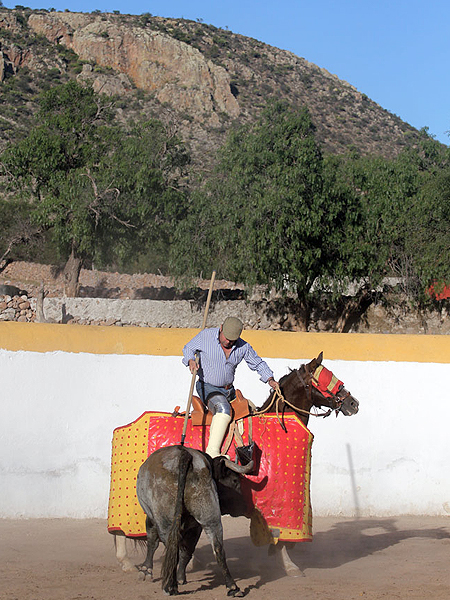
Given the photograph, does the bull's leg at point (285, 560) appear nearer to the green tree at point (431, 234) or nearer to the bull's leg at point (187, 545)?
the bull's leg at point (187, 545)

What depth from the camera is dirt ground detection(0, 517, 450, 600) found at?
181 inches

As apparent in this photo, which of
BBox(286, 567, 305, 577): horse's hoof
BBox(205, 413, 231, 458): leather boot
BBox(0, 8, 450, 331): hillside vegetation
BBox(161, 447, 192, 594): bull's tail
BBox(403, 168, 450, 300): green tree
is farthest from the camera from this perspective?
BBox(0, 8, 450, 331): hillside vegetation

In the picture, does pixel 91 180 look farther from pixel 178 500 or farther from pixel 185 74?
pixel 185 74

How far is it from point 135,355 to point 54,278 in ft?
94.7

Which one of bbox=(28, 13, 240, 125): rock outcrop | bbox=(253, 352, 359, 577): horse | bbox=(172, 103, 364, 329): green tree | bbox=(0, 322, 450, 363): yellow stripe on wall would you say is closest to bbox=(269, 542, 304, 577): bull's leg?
bbox=(253, 352, 359, 577): horse

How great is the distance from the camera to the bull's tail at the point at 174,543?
433 centimetres

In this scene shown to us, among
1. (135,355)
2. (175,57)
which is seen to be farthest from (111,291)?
(175,57)

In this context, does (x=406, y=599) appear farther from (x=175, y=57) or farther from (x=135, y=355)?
(x=175, y=57)

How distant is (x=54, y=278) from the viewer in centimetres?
3503

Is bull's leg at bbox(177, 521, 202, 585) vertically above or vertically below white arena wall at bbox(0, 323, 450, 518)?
below

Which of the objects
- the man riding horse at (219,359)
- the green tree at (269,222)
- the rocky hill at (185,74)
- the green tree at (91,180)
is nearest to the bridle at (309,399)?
the man riding horse at (219,359)

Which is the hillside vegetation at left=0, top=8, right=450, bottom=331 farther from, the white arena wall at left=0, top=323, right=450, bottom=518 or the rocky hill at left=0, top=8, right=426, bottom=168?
the rocky hill at left=0, top=8, right=426, bottom=168

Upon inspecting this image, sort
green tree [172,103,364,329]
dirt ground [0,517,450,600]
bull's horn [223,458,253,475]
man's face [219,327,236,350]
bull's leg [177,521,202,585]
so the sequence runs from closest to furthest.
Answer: dirt ground [0,517,450,600]
bull's horn [223,458,253,475]
bull's leg [177,521,202,585]
man's face [219,327,236,350]
green tree [172,103,364,329]

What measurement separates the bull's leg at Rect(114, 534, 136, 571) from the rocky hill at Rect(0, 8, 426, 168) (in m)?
62.4
